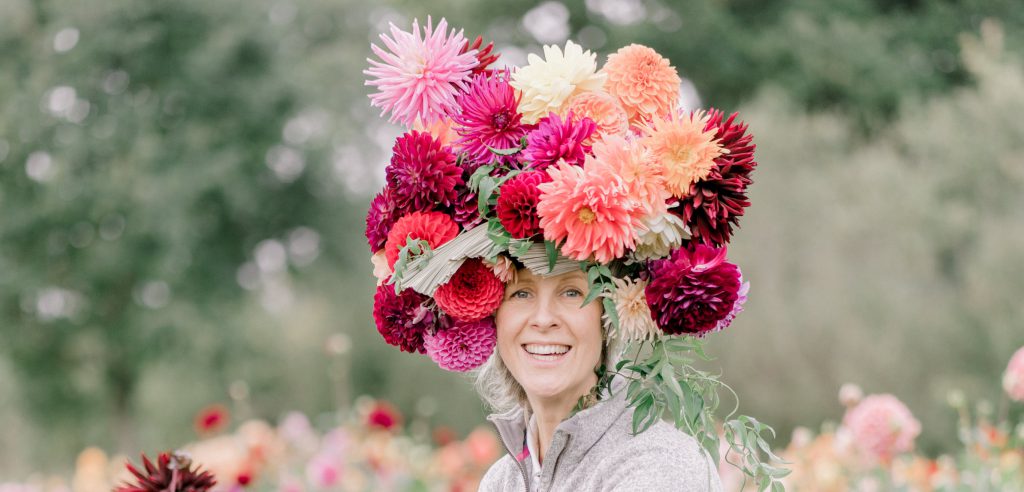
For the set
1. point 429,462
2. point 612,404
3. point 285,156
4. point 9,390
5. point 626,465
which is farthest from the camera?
point 285,156

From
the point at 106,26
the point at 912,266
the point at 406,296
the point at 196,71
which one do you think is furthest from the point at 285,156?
the point at 406,296

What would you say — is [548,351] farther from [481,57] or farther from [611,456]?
[481,57]

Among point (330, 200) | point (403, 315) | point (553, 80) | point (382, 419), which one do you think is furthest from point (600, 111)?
point (330, 200)

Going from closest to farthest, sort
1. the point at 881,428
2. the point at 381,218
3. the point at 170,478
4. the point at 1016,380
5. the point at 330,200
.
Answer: the point at 170,478, the point at 381,218, the point at 1016,380, the point at 881,428, the point at 330,200

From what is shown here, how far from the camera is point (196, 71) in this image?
50.5 ft

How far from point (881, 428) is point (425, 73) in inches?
107

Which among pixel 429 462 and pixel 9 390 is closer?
pixel 429 462

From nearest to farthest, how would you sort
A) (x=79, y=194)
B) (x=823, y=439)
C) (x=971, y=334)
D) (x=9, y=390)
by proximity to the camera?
(x=823, y=439) → (x=971, y=334) → (x=79, y=194) → (x=9, y=390)

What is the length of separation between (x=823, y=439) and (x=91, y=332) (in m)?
12.0

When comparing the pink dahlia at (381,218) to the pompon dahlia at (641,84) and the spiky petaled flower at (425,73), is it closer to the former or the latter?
the spiky petaled flower at (425,73)

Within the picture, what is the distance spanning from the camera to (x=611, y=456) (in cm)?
236

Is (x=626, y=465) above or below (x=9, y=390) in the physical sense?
below

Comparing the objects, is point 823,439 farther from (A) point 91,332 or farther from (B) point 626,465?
(A) point 91,332

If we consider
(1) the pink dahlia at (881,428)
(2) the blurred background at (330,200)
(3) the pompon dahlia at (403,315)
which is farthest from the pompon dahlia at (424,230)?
(2) the blurred background at (330,200)
